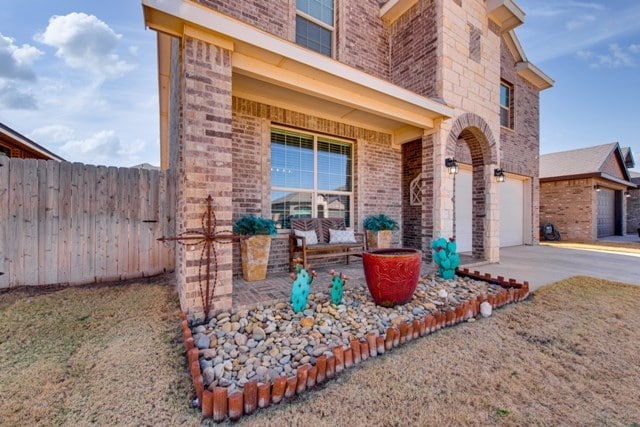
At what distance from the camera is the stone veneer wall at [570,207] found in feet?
38.1

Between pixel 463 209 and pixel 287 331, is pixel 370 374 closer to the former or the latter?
pixel 287 331

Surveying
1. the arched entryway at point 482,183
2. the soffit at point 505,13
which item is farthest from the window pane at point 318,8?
the soffit at point 505,13

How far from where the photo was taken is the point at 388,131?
21.3 ft

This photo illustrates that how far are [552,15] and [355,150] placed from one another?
26.2ft

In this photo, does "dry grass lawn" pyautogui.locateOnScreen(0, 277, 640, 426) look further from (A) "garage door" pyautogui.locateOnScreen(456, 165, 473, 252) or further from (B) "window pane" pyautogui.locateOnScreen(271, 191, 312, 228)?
(A) "garage door" pyautogui.locateOnScreen(456, 165, 473, 252)

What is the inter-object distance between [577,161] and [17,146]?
22.5 metres

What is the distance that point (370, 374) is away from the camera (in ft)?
6.89

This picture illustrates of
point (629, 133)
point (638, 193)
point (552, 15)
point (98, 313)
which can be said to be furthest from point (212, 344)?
point (629, 133)

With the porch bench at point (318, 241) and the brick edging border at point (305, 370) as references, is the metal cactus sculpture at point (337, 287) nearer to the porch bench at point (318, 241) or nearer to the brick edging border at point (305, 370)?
the brick edging border at point (305, 370)

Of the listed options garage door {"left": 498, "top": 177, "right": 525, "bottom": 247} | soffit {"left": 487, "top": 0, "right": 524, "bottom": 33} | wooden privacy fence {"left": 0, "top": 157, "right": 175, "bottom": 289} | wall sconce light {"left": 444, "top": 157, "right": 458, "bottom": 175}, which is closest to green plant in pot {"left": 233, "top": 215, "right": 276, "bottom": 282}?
wooden privacy fence {"left": 0, "top": 157, "right": 175, "bottom": 289}

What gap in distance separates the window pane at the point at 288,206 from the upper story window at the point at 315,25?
3198 millimetres

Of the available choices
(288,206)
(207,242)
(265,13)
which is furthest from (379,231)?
(265,13)

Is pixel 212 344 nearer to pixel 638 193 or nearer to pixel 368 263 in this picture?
pixel 368 263

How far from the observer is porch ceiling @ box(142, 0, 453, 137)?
2801mm
